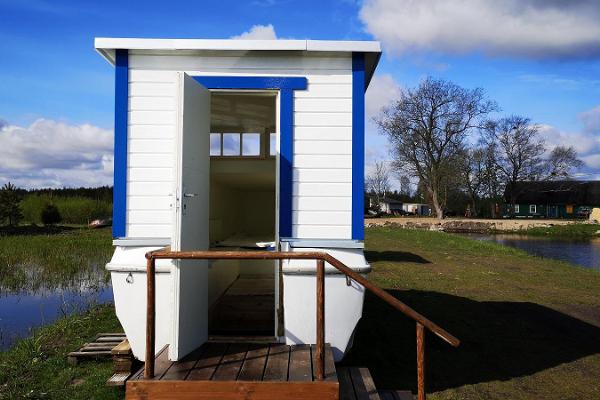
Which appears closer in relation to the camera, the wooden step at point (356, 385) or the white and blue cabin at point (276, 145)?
the wooden step at point (356, 385)

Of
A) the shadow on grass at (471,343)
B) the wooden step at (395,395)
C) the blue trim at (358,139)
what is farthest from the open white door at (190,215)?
the shadow on grass at (471,343)

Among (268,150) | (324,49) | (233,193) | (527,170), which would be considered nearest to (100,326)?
(233,193)

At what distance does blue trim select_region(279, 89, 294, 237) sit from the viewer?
4617 millimetres

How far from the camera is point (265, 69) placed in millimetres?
4711

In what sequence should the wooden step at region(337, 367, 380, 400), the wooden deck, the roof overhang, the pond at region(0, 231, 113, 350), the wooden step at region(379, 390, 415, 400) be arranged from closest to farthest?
the wooden deck
the wooden step at region(337, 367, 380, 400)
the wooden step at region(379, 390, 415, 400)
the roof overhang
the pond at region(0, 231, 113, 350)

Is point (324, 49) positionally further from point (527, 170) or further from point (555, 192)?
point (555, 192)

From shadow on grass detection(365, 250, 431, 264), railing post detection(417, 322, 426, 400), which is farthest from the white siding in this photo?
shadow on grass detection(365, 250, 431, 264)

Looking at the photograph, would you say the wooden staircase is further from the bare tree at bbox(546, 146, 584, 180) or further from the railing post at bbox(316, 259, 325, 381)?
the bare tree at bbox(546, 146, 584, 180)

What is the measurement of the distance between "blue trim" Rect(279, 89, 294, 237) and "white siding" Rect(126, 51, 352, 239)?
0.05m

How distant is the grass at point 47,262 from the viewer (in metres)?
11.1

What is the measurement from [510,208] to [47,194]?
149 ft

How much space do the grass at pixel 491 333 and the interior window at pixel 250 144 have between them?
120 inches

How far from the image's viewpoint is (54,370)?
524 cm

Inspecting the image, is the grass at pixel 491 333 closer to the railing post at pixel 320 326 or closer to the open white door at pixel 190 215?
the railing post at pixel 320 326
